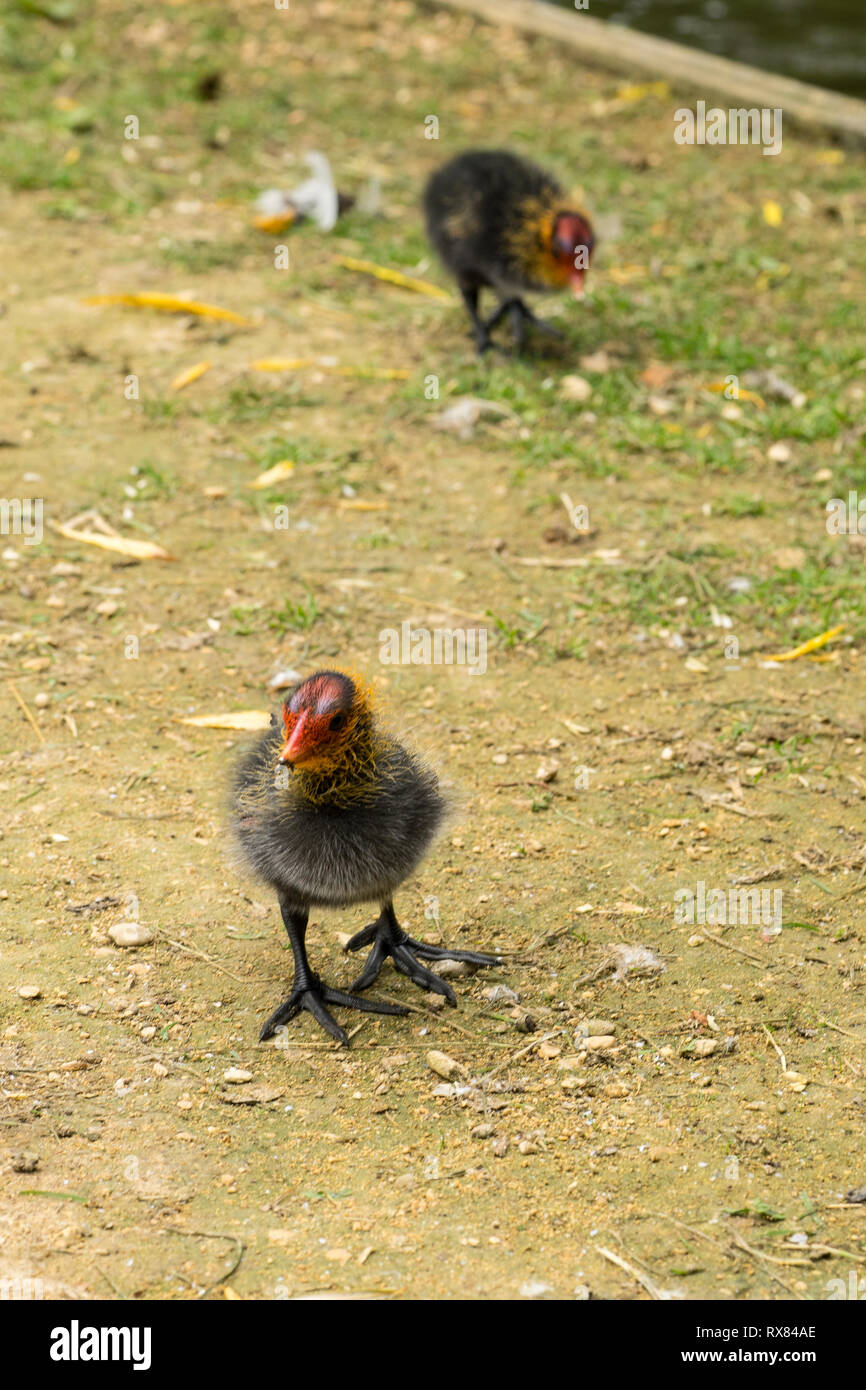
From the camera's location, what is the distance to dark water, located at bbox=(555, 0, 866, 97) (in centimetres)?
1142

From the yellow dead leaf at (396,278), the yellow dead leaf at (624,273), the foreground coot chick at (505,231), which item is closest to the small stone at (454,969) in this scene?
the foreground coot chick at (505,231)

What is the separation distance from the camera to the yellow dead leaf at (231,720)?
4.82 m

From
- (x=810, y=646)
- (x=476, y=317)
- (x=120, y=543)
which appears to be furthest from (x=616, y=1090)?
(x=476, y=317)

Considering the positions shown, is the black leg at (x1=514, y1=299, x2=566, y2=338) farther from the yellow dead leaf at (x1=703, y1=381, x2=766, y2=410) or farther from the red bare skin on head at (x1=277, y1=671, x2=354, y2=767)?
the red bare skin on head at (x1=277, y1=671, x2=354, y2=767)

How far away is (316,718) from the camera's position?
346 centimetres

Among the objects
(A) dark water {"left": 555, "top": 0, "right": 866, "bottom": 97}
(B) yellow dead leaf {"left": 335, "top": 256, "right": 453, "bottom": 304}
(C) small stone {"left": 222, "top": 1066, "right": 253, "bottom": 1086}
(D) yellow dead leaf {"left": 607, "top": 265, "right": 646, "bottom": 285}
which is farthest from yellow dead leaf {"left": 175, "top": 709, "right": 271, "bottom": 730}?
(A) dark water {"left": 555, "top": 0, "right": 866, "bottom": 97}

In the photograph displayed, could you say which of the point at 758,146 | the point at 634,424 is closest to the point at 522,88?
the point at 758,146

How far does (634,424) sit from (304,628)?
2162 millimetres

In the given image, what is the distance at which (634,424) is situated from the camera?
263 inches

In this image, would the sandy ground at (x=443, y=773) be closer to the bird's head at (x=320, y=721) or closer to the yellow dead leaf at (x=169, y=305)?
the yellow dead leaf at (x=169, y=305)

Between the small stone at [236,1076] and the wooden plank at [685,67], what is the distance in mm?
7961

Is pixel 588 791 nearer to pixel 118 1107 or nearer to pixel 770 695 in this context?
pixel 770 695

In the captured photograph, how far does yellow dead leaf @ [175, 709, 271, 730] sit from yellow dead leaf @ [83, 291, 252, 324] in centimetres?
333

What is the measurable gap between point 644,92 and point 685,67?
318mm
